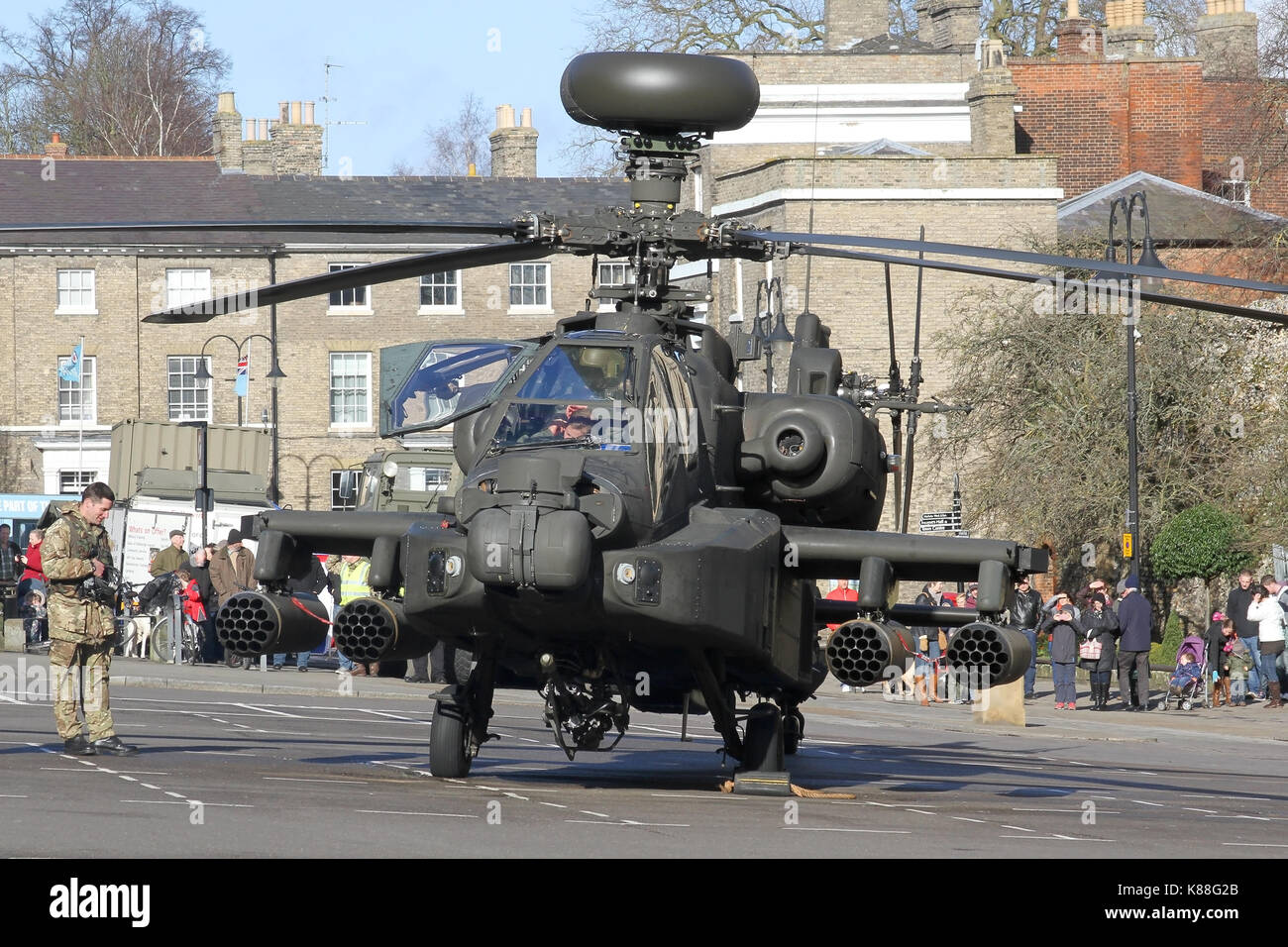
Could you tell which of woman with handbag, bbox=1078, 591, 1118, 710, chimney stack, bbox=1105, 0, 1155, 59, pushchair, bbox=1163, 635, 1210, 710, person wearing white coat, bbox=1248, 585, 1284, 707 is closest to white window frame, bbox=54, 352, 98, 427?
chimney stack, bbox=1105, 0, 1155, 59

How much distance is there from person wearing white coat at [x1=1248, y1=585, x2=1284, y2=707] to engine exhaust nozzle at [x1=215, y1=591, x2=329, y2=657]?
1819 cm

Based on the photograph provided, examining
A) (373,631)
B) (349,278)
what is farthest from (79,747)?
(349,278)

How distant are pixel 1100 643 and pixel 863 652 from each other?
653 inches

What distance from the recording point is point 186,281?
176 feet

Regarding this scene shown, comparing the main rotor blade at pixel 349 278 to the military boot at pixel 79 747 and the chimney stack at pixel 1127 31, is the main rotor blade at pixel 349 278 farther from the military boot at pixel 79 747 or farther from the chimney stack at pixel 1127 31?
the chimney stack at pixel 1127 31

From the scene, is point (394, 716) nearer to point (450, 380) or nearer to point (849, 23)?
point (450, 380)

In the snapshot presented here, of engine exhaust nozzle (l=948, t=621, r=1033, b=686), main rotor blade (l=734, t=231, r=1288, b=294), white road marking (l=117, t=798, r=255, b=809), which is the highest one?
main rotor blade (l=734, t=231, r=1288, b=294)

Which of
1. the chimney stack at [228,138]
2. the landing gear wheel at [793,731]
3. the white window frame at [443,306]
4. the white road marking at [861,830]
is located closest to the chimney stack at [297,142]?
the chimney stack at [228,138]

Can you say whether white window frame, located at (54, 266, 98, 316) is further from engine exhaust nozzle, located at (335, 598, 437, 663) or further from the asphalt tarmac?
engine exhaust nozzle, located at (335, 598, 437, 663)

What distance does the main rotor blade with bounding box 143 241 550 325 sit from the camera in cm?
1249

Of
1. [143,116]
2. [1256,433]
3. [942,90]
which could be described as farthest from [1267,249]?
[143,116]

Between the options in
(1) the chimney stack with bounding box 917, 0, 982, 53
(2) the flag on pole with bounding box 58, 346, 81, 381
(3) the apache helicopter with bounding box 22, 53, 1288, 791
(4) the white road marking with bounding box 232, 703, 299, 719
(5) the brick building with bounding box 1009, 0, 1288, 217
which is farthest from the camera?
(5) the brick building with bounding box 1009, 0, 1288, 217

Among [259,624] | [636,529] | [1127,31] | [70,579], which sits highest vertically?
[1127,31]
